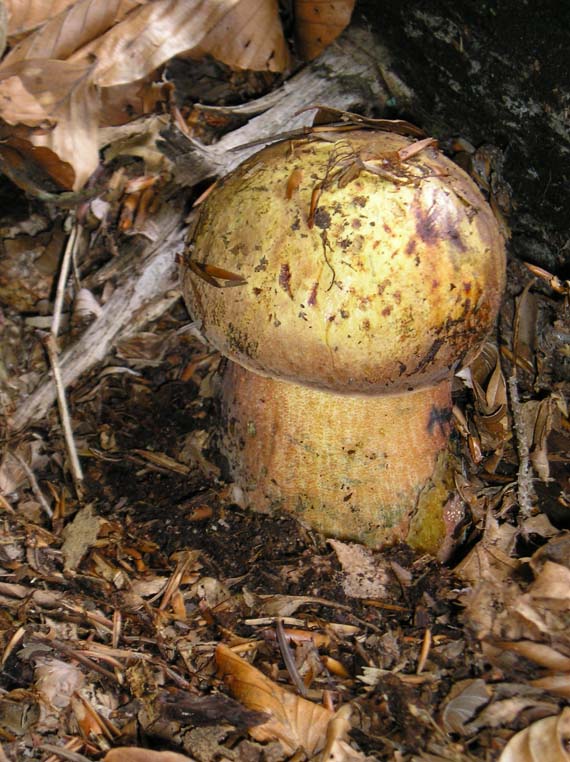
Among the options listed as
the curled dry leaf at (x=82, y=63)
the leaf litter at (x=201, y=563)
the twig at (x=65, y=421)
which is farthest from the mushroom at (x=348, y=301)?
the twig at (x=65, y=421)

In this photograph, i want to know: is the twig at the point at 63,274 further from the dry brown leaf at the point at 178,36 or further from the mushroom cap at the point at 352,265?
the mushroom cap at the point at 352,265

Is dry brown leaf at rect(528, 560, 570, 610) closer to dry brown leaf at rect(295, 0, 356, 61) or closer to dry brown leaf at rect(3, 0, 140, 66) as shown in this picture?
dry brown leaf at rect(295, 0, 356, 61)

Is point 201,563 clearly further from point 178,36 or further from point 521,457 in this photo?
point 178,36

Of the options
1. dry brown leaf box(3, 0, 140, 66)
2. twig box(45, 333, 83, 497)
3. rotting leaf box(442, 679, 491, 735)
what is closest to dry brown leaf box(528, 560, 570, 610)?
rotting leaf box(442, 679, 491, 735)

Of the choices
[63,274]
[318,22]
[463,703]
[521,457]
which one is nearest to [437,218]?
[521,457]

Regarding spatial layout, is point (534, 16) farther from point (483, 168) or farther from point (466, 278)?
point (466, 278)
